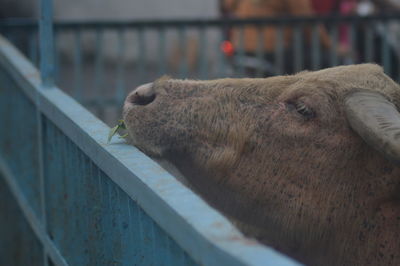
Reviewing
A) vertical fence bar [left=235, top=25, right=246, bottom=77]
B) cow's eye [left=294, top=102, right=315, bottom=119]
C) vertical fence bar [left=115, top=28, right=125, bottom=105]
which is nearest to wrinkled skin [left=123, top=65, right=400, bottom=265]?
cow's eye [left=294, top=102, right=315, bottom=119]

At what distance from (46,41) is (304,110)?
1385 mm

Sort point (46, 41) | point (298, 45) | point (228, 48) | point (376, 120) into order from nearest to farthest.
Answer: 1. point (376, 120)
2. point (46, 41)
3. point (298, 45)
4. point (228, 48)

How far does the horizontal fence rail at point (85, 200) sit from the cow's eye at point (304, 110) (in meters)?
0.94

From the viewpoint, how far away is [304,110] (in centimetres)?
353

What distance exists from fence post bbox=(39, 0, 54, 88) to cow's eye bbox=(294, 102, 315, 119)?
1302 millimetres

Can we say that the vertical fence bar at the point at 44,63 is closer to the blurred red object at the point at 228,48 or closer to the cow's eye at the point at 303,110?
the cow's eye at the point at 303,110

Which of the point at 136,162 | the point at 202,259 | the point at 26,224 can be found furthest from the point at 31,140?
the point at 202,259

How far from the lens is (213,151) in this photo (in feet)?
11.2

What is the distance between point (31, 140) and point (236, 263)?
2823 mm

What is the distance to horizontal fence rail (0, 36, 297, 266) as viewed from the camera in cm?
193

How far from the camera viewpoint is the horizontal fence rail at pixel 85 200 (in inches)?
76.0

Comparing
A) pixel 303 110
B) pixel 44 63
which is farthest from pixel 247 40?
pixel 303 110

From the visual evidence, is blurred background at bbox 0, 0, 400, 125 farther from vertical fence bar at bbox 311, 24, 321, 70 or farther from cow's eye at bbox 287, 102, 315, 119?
cow's eye at bbox 287, 102, 315, 119

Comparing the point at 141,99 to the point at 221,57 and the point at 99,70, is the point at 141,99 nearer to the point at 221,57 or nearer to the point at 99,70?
the point at 99,70
